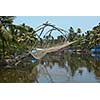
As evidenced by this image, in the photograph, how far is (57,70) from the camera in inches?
179

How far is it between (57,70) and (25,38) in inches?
19.4

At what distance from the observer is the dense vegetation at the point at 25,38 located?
15.0 feet

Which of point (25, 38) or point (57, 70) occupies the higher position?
point (25, 38)

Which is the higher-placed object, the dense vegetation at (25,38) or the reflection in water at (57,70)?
the dense vegetation at (25,38)

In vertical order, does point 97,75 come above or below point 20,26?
below

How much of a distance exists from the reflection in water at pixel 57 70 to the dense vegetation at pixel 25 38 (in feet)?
0.42

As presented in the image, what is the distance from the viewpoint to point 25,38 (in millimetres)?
4641

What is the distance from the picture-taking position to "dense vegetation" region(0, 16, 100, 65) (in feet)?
15.0

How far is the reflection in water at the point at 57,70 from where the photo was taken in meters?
4.55
